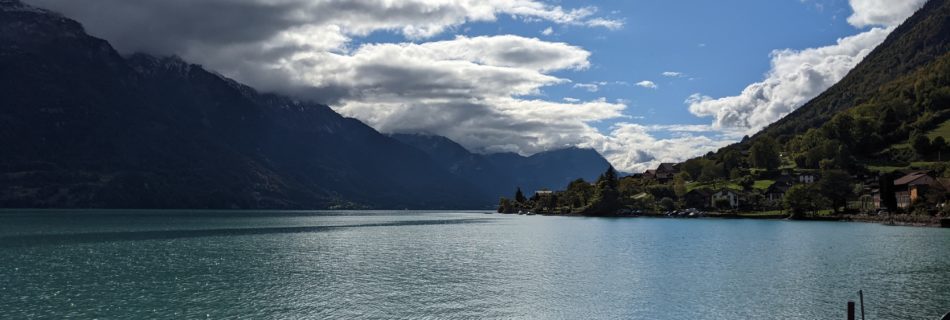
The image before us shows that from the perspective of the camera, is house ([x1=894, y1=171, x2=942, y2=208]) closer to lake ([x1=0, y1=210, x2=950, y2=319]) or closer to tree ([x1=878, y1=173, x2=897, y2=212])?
tree ([x1=878, y1=173, x2=897, y2=212])

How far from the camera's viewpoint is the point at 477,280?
62312mm

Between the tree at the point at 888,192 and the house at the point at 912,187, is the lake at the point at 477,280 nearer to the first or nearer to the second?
the house at the point at 912,187

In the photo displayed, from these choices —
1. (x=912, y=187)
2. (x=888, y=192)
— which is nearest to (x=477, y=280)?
(x=912, y=187)

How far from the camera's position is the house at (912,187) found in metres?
179

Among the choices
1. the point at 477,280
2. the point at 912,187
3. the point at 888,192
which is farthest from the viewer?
the point at 888,192

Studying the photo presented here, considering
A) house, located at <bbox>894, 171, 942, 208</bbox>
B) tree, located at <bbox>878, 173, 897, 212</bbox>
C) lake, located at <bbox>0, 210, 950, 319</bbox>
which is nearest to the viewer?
lake, located at <bbox>0, 210, 950, 319</bbox>

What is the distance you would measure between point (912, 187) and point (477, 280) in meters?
178

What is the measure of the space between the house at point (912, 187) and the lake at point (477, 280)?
295 feet

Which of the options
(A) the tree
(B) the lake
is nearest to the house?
(A) the tree

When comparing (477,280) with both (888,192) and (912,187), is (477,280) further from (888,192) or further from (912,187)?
(888,192)

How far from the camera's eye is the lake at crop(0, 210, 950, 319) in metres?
46.3

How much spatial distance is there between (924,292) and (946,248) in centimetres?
4777

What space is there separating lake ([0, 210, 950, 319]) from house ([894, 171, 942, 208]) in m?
90.0

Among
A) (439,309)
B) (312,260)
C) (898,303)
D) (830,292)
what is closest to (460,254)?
(312,260)
